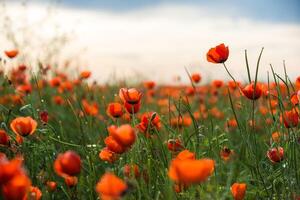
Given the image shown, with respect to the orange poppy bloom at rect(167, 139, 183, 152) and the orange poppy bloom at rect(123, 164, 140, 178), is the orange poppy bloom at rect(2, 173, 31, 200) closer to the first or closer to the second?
the orange poppy bloom at rect(123, 164, 140, 178)

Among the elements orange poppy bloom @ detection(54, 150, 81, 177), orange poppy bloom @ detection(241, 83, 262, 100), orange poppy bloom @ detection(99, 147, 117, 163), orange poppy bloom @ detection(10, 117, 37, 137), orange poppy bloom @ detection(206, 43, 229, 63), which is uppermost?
orange poppy bloom @ detection(206, 43, 229, 63)

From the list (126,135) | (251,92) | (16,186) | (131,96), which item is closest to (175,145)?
(131,96)

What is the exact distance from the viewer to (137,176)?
210 centimetres

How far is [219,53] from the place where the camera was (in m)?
2.27

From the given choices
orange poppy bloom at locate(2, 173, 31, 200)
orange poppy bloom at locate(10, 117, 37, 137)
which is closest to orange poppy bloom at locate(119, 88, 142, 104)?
orange poppy bloom at locate(10, 117, 37, 137)

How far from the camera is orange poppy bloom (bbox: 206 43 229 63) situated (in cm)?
227

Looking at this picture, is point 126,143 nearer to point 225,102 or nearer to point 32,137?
point 32,137

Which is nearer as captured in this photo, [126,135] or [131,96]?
[126,135]

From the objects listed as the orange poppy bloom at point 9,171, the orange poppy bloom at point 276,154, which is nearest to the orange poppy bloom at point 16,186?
the orange poppy bloom at point 9,171

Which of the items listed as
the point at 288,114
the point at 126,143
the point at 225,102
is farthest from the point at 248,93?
the point at 225,102

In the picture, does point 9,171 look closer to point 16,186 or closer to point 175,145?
point 16,186

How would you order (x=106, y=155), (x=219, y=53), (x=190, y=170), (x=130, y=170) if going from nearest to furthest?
(x=190, y=170), (x=130, y=170), (x=106, y=155), (x=219, y=53)

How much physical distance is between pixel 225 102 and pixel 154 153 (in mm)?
3873

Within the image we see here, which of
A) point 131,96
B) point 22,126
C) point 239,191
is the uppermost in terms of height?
point 131,96
